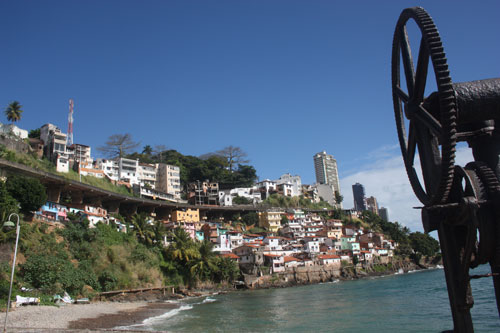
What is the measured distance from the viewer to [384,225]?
110250 mm

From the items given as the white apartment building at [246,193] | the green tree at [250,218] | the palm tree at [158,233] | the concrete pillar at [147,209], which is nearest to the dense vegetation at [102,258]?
the palm tree at [158,233]

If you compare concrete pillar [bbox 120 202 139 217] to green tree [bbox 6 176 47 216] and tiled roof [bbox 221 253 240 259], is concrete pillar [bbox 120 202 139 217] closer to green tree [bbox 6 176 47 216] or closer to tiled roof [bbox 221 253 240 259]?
tiled roof [bbox 221 253 240 259]

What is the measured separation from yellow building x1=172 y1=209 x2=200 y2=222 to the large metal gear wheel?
69.0 meters

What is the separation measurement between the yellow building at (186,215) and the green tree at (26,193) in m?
35.7

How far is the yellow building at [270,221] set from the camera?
8916 cm

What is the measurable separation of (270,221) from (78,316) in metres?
67.4

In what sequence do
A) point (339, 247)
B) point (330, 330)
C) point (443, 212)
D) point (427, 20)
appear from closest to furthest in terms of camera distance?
point (443, 212), point (427, 20), point (330, 330), point (339, 247)

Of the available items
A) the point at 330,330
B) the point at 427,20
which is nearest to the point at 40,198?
the point at 330,330

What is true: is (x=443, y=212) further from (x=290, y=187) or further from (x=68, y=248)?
(x=290, y=187)

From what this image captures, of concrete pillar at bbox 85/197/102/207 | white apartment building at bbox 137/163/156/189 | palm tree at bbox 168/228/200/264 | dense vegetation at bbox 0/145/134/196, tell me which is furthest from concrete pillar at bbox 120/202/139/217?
white apartment building at bbox 137/163/156/189

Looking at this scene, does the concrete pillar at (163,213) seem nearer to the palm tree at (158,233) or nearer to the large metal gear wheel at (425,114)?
the palm tree at (158,233)

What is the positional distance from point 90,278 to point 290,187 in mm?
84782

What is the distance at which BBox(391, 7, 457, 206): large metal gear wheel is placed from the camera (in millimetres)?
5164

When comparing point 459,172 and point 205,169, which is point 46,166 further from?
point 459,172
